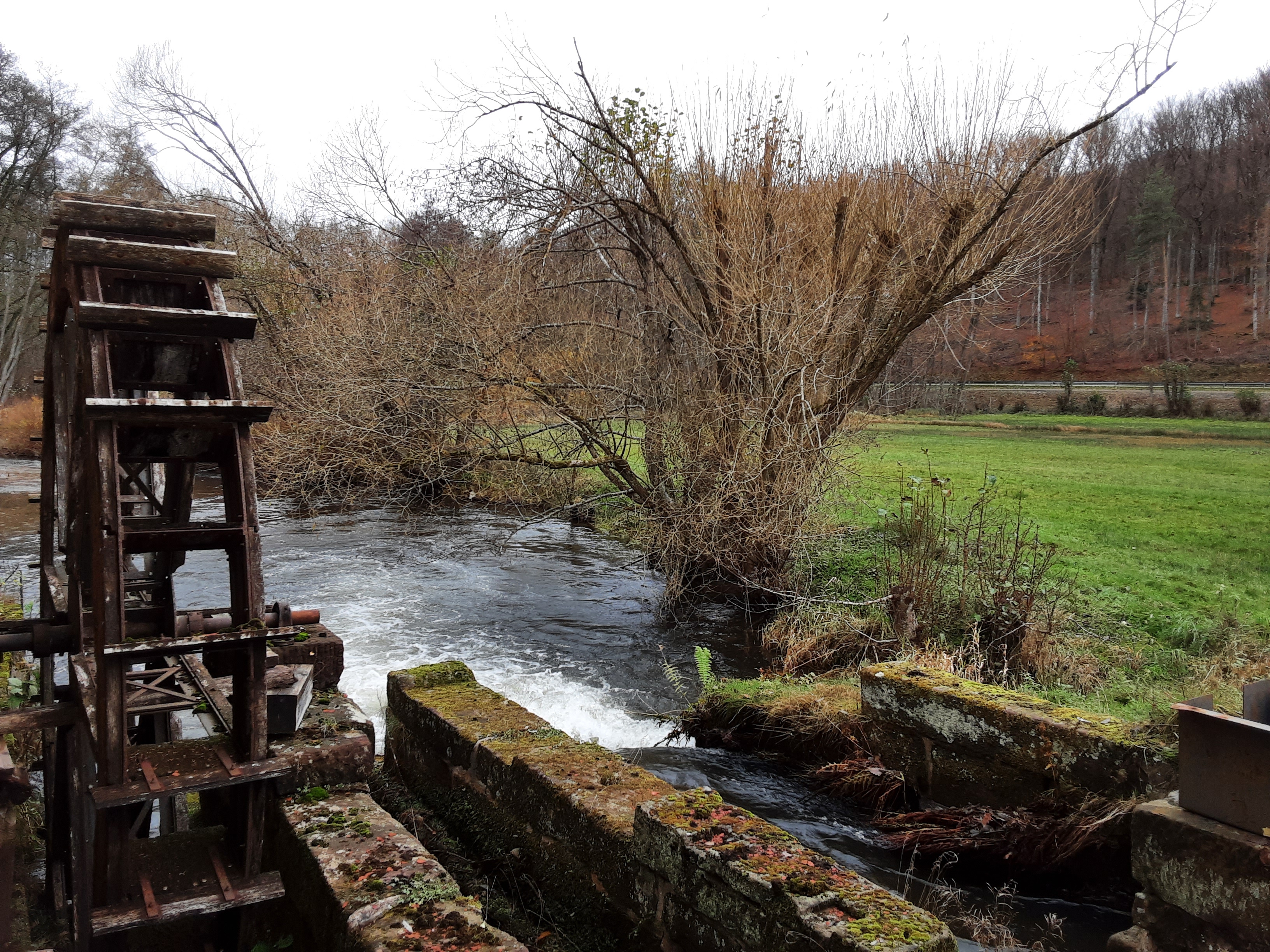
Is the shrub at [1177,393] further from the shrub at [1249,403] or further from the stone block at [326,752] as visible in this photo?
the stone block at [326,752]

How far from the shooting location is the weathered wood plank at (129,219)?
4492 mm

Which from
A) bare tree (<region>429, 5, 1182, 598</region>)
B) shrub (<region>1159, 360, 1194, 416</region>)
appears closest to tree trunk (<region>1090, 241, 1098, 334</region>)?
shrub (<region>1159, 360, 1194, 416</region>)

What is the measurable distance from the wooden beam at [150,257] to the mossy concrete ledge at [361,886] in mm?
2679

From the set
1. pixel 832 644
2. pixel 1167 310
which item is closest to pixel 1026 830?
pixel 832 644

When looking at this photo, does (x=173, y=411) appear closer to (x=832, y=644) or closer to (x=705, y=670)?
(x=705, y=670)

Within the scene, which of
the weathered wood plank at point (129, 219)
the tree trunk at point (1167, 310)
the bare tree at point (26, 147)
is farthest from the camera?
the tree trunk at point (1167, 310)

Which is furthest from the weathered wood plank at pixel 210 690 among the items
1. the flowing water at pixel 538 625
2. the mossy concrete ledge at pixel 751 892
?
the flowing water at pixel 538 625

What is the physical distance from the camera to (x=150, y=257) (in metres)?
4.38

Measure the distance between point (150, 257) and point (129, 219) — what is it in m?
0.40

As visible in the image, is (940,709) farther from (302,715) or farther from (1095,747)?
(302,715)

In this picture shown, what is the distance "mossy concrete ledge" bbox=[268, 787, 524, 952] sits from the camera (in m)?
2.84

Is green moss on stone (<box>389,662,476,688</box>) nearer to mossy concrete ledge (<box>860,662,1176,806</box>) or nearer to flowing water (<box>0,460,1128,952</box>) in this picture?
flowing water (<box>0,460,1128,952</box>)

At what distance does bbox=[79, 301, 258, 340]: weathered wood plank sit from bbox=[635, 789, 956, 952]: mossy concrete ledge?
2.94 meters

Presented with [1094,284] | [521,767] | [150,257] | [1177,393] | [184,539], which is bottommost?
[521,767]
